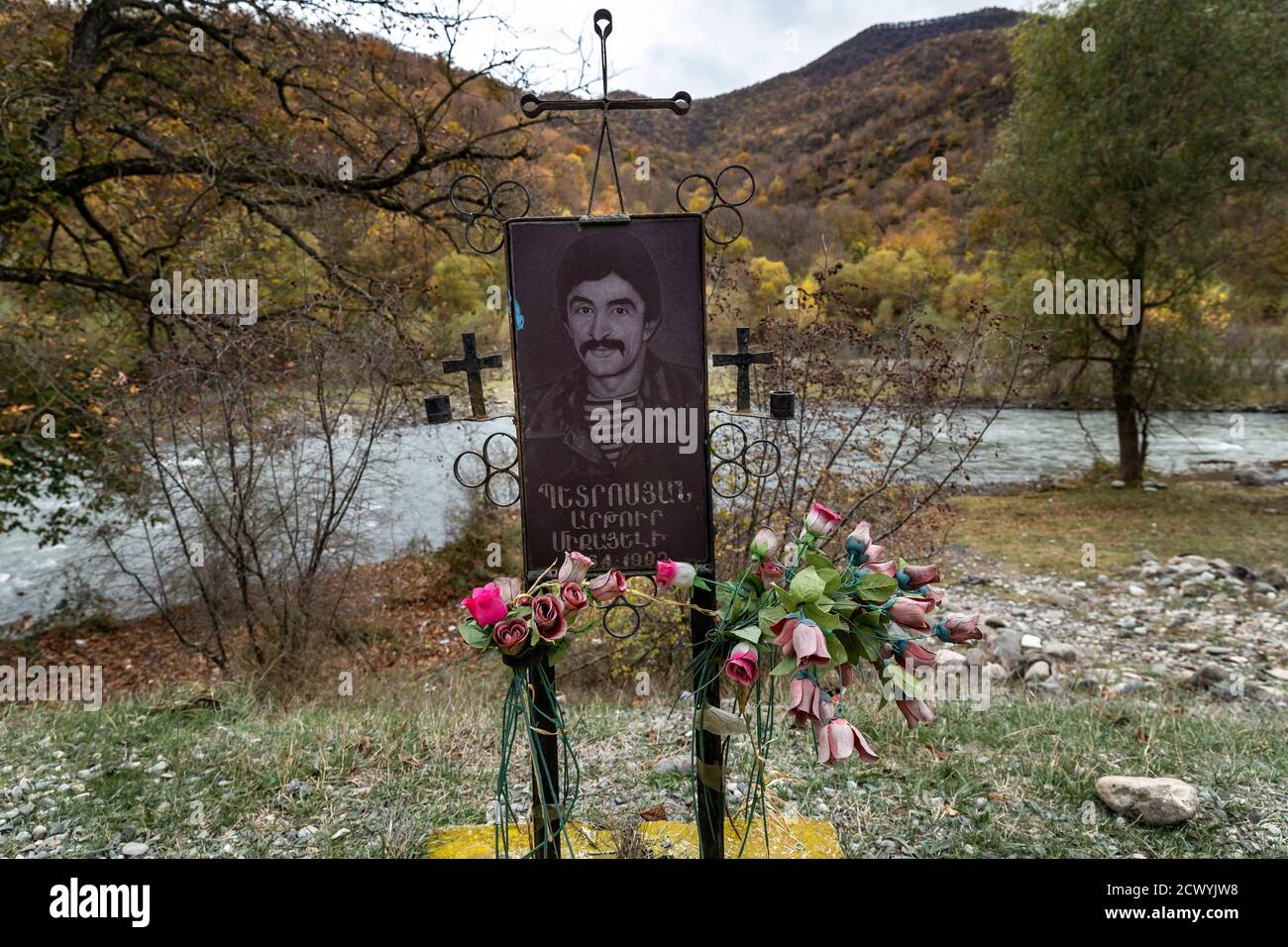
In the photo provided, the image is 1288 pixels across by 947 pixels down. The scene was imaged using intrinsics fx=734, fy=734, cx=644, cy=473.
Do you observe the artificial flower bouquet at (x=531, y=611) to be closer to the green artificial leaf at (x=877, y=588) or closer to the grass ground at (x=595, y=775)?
the green artificial leaf at (x=877, y=588)

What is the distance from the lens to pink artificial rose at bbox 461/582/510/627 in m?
1.88

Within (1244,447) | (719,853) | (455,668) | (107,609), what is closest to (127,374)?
(107,609)

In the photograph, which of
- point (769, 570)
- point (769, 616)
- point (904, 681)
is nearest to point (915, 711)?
point (904, 681)

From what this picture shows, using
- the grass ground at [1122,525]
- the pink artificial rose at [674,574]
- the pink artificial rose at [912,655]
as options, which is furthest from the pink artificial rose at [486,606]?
the grass ground at [1122,525]

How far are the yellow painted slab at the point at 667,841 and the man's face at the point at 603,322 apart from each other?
1.66m

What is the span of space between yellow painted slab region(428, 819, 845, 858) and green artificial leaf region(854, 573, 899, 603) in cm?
113

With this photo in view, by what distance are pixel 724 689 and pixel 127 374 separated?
598 cm

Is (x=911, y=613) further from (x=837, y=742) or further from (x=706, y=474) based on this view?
(x=706, y=474)

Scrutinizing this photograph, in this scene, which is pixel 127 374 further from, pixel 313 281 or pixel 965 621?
pixel 965 621

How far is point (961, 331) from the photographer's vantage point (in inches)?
221

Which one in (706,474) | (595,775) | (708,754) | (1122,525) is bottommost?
(1122,525)

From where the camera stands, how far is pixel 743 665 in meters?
1.79

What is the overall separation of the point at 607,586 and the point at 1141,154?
44.4 ft

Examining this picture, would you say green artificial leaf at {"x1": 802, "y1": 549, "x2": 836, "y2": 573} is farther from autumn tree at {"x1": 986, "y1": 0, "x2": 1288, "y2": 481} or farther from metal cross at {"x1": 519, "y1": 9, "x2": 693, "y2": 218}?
autumn tree at {"x1": 986, "y1": 0, "x2": 1288, "y2": 481}
